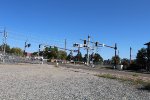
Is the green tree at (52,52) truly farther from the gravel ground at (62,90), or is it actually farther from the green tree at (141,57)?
the gravel ground at (62,90)

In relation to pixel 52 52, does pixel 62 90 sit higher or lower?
lower

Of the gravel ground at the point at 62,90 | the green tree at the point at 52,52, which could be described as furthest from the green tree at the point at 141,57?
the gravel ground at the point at 62,90

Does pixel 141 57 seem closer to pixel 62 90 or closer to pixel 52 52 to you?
pixel 52 52

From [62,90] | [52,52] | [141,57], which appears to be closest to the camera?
[62,90]

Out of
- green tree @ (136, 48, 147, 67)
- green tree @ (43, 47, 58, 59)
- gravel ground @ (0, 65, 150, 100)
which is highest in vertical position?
green tree @ (43, 47, 58, 59)

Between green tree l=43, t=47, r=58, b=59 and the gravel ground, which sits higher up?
green tree l=43, t=47, r=58, b=59

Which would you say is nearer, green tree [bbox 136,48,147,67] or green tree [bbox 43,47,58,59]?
green tree [bbox 136,48,147,67]

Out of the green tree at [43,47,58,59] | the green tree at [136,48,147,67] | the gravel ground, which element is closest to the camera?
the gravel ground

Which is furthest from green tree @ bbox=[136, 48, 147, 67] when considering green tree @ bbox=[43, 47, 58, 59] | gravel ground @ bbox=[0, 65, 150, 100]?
gravel ground @ bbox=[0, 65, 150, 100]

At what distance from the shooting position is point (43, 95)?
13594 mm

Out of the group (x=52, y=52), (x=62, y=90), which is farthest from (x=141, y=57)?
(x=62, y=90)

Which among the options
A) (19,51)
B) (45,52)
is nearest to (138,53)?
(45,52)

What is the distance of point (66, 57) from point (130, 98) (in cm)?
16360

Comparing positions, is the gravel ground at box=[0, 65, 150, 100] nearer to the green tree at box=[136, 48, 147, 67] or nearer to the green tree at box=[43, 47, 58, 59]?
the green tree at box=[136, 48, 147, 67]
